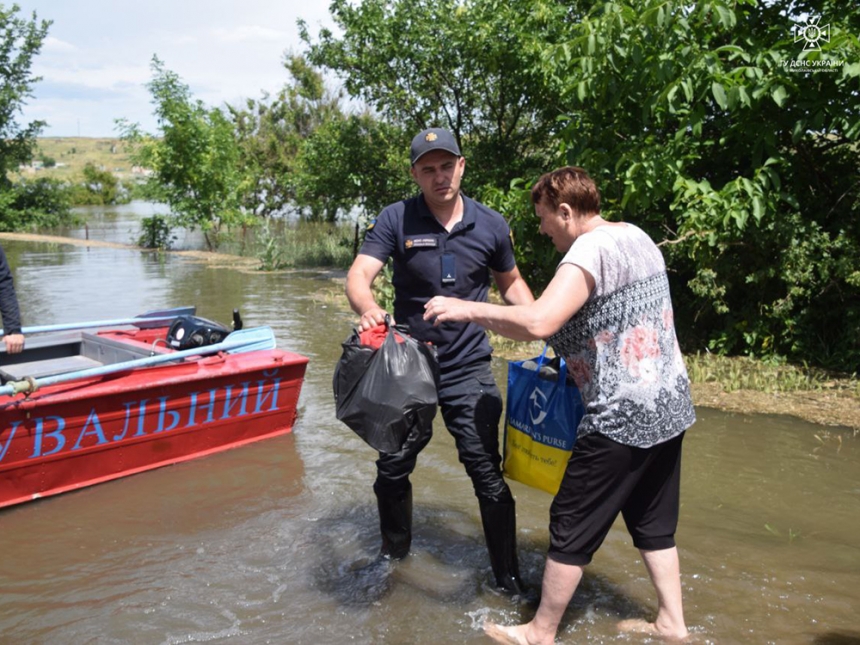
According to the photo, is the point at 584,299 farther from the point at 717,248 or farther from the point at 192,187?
the point at 192,187

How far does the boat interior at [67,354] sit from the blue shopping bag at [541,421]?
3.68 metres

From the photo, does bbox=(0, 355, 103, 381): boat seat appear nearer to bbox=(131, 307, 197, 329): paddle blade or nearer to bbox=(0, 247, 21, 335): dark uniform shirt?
bbox=(131, 307, 197, 329): paddle blade

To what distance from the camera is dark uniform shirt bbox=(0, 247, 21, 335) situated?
511 centimetres

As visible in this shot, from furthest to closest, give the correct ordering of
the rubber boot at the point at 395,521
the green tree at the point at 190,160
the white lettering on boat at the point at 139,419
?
1. the green tree at the point at 190,160
2. the white lettering on boat at the point at 139,419
3. the rubber boot at the point at 395,521

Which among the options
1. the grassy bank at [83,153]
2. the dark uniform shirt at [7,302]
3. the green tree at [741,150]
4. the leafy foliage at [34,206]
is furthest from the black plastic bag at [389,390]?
the grassy bank at [83,153]

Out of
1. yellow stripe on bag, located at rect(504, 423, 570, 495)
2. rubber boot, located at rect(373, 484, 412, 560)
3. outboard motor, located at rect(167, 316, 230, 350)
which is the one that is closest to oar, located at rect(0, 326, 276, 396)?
outboard motor, located at rect(167, 316, 230, 350)

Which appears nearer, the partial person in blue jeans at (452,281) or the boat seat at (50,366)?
the partial person in blue jeans at (452,281)

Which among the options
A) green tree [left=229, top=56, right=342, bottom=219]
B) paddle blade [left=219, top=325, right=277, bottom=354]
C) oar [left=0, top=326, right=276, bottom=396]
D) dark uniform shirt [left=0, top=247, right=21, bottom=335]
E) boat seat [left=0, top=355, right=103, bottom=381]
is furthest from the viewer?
green tree [left=229, top=56, right=342, bottom=219]

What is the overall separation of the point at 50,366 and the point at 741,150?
675 cm

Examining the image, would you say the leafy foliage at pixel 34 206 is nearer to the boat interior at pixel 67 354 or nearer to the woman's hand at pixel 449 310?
the boat interior at pixel 67 354

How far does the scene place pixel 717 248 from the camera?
770 cm

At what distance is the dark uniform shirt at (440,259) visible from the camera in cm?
350

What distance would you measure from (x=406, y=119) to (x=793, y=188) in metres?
8.43

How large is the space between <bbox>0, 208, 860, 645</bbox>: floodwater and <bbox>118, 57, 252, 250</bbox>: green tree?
17.9m
